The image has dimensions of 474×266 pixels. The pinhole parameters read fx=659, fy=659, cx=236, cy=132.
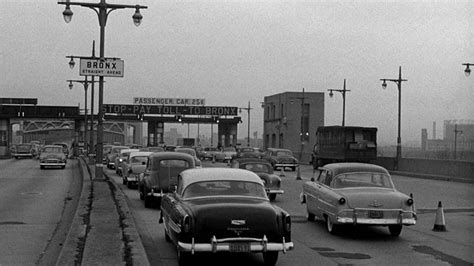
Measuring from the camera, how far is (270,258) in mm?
10281

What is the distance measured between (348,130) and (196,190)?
36705mm

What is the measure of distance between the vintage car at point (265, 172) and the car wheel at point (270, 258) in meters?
11.1

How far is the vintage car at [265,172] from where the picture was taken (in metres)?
21.7

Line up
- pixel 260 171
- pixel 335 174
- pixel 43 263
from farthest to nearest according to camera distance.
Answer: pixel 260 171 < pixel 335 174 < pixel 43 263

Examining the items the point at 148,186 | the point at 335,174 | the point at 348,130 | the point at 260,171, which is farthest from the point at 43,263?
the point at 348,130

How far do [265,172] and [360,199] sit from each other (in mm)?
9083

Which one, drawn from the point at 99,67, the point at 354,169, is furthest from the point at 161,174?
the point at 99,67

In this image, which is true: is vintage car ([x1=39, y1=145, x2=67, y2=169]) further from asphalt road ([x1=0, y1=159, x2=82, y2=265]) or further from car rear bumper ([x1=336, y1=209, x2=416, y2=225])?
car rear bumper ([x1=336, y1=209, x2=416, y2=225])

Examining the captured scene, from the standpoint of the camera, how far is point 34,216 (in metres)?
17.4

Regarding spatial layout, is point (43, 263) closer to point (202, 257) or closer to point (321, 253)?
point (202, 257)

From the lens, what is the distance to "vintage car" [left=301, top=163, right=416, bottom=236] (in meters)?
13.2

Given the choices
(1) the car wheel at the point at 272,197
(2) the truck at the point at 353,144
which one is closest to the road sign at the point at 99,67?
(1) the car wheel at the point at 272,197

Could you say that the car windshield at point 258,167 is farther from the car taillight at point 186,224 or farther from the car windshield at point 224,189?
the car taillight at point 186,224

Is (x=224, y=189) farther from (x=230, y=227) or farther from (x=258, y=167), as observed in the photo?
(x=258, y=167)
